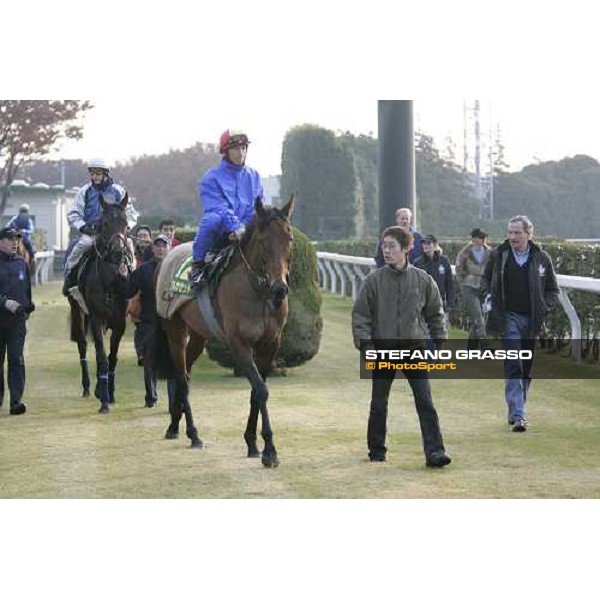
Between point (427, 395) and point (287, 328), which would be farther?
point (287, 328)

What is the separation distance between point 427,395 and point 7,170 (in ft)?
92.9

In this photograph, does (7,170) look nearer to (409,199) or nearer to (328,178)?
(328,178)

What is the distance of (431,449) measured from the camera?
772cm

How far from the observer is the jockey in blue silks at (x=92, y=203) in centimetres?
1120

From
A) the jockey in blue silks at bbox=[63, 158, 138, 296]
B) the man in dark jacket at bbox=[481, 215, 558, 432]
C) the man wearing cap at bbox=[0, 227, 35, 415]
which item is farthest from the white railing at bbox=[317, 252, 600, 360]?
the man wearing cap at bbox=[0, 227, 35, 415]

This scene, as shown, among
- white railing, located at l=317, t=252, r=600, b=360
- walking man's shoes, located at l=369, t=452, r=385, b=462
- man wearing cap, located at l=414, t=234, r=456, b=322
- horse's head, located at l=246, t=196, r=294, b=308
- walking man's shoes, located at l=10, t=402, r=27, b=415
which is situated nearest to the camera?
horse's head, located at l=246, t=196, r=294, b=308

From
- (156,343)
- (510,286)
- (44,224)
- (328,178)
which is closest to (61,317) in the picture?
(328,178)

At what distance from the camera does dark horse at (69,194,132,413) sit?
1077 centimetres

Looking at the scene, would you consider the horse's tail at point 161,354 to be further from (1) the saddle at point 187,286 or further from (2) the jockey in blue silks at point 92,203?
(2) the jockey in blue silks at point 92,203

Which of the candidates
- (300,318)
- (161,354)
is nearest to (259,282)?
(161,354)

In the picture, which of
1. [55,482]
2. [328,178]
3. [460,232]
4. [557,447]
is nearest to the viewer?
[55,482]

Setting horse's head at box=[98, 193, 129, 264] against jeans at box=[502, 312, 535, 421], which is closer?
jeans at box=[502, 312, 535, 421]

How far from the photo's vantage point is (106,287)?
1120 centimetres

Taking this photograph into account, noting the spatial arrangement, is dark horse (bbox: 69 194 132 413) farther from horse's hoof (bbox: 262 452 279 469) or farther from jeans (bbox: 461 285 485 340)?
jeans (bbox: 461 285 485 340)
